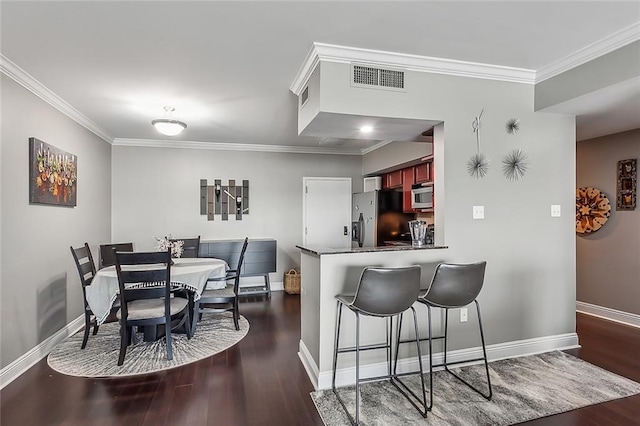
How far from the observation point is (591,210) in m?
4.34

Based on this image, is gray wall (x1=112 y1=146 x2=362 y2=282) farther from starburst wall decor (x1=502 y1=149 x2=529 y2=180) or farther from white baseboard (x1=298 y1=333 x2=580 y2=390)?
starburst wall decor (x1=502 y1=149 x2=529 y2=180)

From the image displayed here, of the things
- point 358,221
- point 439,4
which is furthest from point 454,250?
point 358,221

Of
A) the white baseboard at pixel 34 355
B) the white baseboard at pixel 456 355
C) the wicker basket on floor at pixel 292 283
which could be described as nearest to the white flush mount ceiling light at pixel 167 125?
the white baseboard at pixel 34 355

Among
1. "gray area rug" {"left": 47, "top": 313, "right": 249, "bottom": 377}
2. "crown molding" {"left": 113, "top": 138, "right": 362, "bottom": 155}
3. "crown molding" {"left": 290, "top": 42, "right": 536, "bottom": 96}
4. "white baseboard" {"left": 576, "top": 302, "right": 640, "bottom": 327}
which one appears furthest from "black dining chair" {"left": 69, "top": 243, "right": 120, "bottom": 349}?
"white baseboard" {"left": 576, "top": 302, "right": 640, "bottom": 327}

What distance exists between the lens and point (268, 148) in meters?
5.80

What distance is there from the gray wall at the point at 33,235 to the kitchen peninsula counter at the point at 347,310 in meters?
2.36

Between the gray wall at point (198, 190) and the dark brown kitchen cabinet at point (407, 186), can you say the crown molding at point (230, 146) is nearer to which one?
the gray wall at point (198, 190)

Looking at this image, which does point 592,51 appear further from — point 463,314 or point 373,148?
point 373,148

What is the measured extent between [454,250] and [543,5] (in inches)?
70.3

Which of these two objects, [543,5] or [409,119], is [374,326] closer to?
Result: [409,119]

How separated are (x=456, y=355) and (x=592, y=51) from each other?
2585 millimetres

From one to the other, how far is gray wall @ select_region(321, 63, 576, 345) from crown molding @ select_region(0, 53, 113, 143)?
2697 mm

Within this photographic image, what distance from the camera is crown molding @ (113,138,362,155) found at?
5.28 metres

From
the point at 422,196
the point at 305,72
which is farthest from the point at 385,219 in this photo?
the point at 305,72
